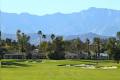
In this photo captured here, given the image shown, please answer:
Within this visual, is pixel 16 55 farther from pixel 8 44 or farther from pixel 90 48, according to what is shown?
pixel 90 48

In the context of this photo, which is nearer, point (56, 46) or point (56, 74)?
point (56, 74)

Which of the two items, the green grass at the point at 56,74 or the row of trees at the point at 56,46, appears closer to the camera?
the green grass at the point at 56,74

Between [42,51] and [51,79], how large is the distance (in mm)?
132649

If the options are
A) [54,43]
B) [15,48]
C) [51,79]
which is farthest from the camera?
[15,48]

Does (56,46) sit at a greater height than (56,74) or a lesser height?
greater

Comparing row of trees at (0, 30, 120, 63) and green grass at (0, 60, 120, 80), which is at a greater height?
row of trees at (0, 30, 120, 63)

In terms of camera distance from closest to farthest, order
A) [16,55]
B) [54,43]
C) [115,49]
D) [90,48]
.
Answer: [115,49] < [54,43] < [16,55] < [90,48]

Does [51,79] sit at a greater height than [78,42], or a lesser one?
lesser

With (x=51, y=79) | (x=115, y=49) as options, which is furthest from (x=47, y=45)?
(x=51, y=79)

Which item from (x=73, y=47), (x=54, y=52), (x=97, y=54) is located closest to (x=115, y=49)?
(x=54, y=52)

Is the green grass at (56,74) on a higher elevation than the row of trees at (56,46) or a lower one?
lower

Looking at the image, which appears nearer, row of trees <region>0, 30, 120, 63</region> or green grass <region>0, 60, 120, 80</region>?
green grass <region>0, 60, 120, 80</region>

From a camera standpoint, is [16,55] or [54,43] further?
[16,55]

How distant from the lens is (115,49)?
3497 inches
